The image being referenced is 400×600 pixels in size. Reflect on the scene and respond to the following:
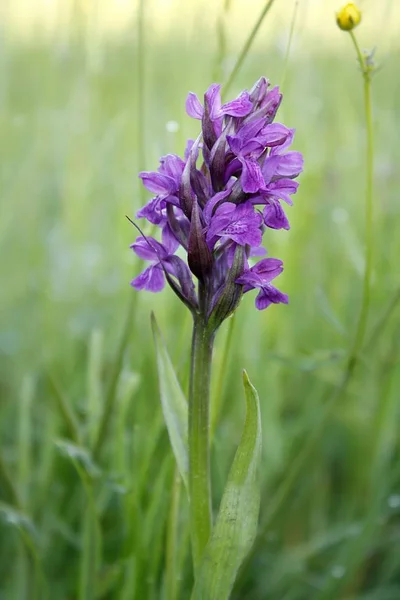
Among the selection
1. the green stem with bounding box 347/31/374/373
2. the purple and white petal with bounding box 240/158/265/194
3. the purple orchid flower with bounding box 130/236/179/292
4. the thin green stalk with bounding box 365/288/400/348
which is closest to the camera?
the purple and white petal with bounding box 240/158/265/194

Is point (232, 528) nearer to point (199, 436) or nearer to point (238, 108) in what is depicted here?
point (199, 436)

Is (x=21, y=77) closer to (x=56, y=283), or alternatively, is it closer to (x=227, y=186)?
(x=56, y=283)

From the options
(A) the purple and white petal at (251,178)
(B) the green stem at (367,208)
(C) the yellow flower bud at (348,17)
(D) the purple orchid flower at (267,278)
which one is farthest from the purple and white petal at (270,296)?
(C) the yellow flower bud at (348,17)

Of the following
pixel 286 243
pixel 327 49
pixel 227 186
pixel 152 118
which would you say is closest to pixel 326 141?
pixel 327 49

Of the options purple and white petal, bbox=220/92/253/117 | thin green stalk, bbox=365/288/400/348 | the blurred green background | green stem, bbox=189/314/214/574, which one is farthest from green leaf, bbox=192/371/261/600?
thin green stalk, bbox=365/288/400/348

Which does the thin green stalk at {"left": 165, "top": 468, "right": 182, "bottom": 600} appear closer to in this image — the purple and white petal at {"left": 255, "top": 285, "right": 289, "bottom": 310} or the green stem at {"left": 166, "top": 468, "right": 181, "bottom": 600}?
the green stem at {"left": 166, "top": 468, "right": 181, "bottom": 600}

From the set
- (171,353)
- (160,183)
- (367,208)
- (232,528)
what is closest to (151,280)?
(160,183)

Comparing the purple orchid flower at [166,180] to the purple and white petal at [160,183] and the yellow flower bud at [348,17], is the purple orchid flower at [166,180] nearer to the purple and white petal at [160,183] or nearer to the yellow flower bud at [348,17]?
the purple and white petal at [160,183]
